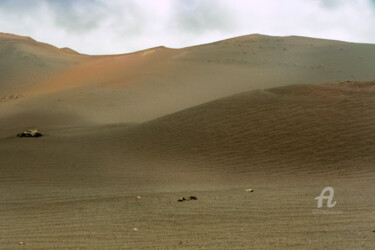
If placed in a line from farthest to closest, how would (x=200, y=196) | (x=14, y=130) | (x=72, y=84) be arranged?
(x=72, y=84) < (x=14, y=130) < (x=200, y=196)

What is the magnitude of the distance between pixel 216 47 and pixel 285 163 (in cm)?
3022

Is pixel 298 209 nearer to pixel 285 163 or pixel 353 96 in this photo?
pixel 285 163

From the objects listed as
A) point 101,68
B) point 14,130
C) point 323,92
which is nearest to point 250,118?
point 323,92

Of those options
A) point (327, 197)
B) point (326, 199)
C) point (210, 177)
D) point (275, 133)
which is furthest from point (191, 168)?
point (326, 199)

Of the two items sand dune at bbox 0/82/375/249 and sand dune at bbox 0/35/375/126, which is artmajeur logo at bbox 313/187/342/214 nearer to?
sand dune at bbox 0/82/375/249

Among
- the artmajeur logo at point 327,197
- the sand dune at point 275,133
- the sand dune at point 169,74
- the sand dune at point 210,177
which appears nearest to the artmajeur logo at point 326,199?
the artmajeur logo at point 327,197

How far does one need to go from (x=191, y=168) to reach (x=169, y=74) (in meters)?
22.8

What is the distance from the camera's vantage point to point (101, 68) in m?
39.7

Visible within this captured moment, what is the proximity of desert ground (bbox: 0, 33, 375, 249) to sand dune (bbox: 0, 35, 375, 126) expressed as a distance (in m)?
0.25

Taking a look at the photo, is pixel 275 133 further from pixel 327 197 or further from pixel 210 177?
pixel 327 197

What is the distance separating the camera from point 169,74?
115ft

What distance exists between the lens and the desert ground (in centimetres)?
652

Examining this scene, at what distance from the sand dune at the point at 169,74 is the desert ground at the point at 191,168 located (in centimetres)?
25

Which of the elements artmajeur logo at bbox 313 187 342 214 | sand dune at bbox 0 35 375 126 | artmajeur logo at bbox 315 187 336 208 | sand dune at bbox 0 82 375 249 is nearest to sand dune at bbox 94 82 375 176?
sand dune at bbox 0 82 375 249
